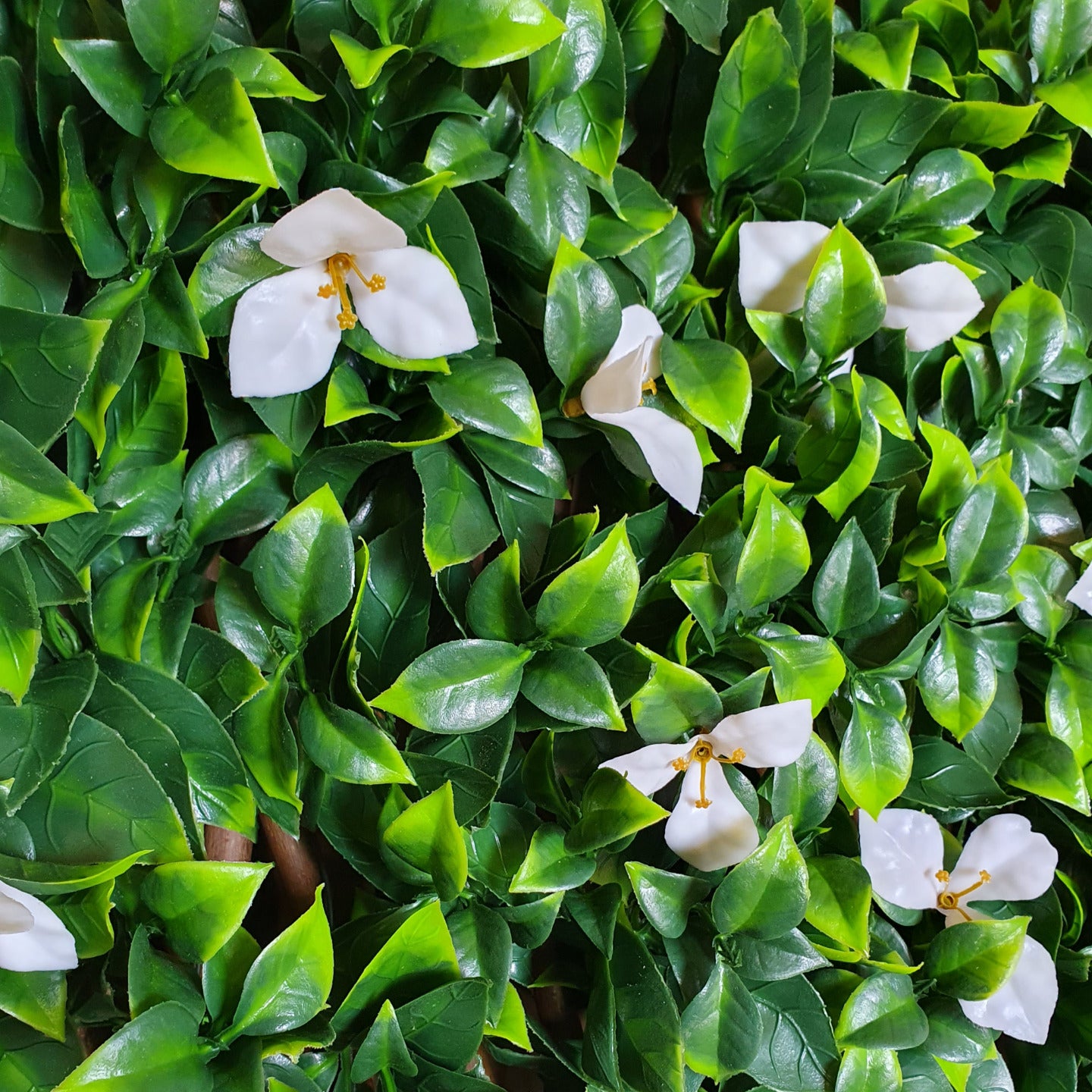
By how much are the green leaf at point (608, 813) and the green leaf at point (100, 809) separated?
8.0 inches

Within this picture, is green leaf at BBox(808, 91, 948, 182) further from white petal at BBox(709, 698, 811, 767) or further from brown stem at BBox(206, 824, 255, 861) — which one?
brown stem at BBox(206, 824, 255, 861)

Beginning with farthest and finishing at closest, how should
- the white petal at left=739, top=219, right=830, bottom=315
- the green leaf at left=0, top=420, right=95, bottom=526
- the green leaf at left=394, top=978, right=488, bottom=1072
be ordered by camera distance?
the white petal at left=739, top=219, right=830, bottom=315, the green leaf at left=394, top=978, right=488, bottom=1072, the green leaf at left=0, top=420, right=95, bottom=526

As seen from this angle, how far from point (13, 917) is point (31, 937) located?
23 mm

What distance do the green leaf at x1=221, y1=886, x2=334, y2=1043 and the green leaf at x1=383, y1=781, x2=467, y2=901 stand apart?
50mm

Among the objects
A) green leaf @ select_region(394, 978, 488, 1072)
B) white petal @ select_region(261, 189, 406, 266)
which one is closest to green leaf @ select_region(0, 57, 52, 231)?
white petal @ select_region(261, 189, 406, 266)

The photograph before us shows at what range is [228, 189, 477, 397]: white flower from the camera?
503 millimetres

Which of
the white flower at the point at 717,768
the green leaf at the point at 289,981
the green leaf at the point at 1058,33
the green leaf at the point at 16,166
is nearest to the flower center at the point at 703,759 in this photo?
the white flower at the point at 717,768

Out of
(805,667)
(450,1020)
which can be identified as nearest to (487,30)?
(805,667)

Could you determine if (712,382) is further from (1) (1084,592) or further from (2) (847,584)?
(1) (1084,592)

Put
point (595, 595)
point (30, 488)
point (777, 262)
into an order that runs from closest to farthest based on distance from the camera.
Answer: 1. point (30, 488)
2. point (595, 595)
3. point (777, 262)

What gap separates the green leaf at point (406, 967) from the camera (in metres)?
0.53

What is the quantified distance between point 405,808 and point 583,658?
0.12 meters

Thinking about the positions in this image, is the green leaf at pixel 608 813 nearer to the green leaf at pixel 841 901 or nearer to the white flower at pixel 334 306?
the green leaf at pixel 841 901

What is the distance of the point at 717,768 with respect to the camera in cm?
59
